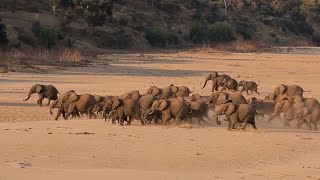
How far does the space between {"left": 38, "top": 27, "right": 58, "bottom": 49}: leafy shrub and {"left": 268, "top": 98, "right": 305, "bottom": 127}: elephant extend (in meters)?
38.3

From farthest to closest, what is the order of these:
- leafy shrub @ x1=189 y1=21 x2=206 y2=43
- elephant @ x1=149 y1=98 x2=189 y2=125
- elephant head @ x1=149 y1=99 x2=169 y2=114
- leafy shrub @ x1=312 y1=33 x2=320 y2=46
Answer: leafy shrub @ x1=312 y1=33 x2=320 y2=46 < leafy shrub @ x1=189 y1=21 x2=206 y2=43 < elephant head @ x1=149 y1=99 x2=169 y2=114 < elephant @ x1=149 y1=98 x2=189 y2=125

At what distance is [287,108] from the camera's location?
19.8 meters

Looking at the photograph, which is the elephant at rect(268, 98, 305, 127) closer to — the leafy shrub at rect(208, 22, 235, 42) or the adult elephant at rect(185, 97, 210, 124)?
the adult elephant at rect(185, 97, 210, 124)

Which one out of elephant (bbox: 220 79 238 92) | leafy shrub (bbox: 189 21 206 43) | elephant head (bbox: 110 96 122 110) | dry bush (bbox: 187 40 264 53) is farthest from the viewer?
leafy shrub (bbox: 189 21 206 43)

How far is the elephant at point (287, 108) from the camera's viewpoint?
1945 centimetres

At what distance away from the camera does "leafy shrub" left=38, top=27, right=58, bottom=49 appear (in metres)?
56.9

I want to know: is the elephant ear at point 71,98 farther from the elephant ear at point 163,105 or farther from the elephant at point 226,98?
the elephant at point 226,98

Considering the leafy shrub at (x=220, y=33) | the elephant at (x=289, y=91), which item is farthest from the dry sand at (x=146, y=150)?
the leafy shrub at (x=220, y=33)

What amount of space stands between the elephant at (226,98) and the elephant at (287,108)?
93cm

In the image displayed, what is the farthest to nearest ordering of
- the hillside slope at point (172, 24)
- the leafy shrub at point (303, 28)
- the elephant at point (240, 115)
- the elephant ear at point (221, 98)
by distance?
the leafy shrub at point (303, 28)
the hillside slope at point (172, 24)
the elephant ear at point (221, 98)
the elephant at point (240, 115)

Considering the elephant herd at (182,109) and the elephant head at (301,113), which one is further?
the elephant head at (301,113)

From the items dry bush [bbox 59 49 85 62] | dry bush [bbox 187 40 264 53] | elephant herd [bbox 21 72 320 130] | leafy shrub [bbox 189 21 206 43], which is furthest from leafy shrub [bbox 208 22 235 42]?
elephant herd [bbox 21 72 320 130]

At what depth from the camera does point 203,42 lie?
78188 mm

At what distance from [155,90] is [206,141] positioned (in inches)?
301
